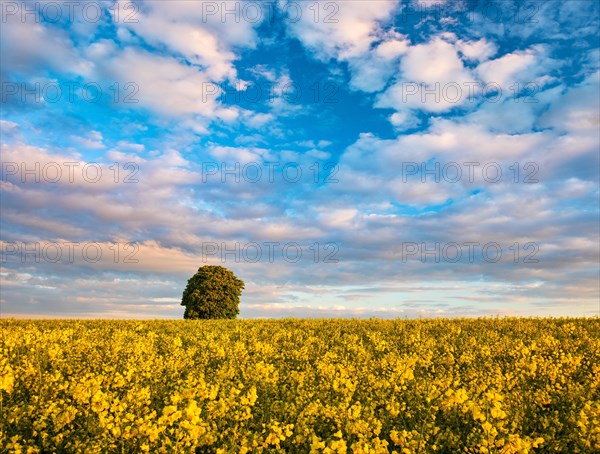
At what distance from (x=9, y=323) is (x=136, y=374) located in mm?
23348

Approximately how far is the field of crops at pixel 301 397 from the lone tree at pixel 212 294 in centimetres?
3086

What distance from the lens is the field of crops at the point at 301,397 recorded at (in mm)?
7141

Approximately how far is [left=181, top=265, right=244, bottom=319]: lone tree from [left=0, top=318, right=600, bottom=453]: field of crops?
30862 millimetres

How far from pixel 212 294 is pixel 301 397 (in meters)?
46.8

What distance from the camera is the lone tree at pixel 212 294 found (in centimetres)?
5459

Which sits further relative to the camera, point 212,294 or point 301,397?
point 212,294

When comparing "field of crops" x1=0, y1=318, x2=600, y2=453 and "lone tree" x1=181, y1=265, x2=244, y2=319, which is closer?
"field of crops" x1=0, y1=318, x2=600, y2=453

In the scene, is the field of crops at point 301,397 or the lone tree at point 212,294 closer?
the field of crops at point 301,397

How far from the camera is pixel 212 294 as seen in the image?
54594 millimetres

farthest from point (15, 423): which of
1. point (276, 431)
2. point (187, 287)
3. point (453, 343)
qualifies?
point (187, 287)

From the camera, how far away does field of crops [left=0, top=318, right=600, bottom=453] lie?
23.4 feet

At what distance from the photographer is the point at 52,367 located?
15.2 m

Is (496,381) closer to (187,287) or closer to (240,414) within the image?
(240,414)

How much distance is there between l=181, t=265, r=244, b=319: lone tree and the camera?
179 feet
